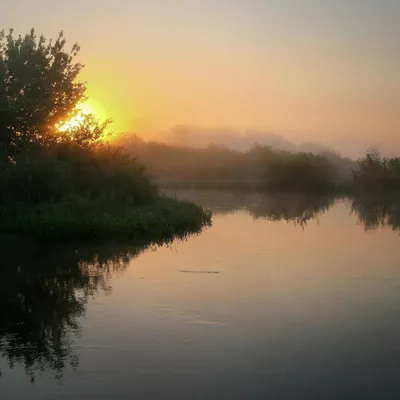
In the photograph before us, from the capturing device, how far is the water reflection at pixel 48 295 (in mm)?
7864

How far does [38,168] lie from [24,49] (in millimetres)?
7662

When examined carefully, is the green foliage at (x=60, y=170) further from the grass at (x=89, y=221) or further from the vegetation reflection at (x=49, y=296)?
the vegetation reflection at (x=49, y=296)

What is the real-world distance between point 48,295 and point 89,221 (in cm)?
886

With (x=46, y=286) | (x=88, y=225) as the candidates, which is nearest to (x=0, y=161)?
(x=88, y=225)

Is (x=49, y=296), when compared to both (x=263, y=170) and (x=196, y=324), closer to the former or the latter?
(x=196, y=324)

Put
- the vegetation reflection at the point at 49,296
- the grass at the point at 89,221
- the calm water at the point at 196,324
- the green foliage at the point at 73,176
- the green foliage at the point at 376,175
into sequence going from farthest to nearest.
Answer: the green foliage at the point at 376,175 → the green foliage at the point at 73,176 → the grass at the point at 89,221 → the vegetation reflection at the point at 49,296 → the calm water at the point at 196,324

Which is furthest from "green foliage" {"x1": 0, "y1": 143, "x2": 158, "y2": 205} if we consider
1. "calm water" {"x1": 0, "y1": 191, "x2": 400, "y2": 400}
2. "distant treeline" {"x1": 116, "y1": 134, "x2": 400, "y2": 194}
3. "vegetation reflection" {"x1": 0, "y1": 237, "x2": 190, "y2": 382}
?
"distant treeline" {"x1": 116, "y1": 134, "x2": 400, "y2": 194}

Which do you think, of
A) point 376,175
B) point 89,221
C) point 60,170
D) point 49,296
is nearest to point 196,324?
point 49,296

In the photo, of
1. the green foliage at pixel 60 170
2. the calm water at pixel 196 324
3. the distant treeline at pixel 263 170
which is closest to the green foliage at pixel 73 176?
the green foliage at pixel 60 170

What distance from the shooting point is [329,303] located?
1112cm

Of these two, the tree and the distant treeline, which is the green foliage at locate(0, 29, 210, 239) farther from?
the distant treeline

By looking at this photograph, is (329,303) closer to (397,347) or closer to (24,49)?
(397,347)

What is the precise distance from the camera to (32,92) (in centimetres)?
2667

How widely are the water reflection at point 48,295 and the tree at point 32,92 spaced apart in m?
9.33
